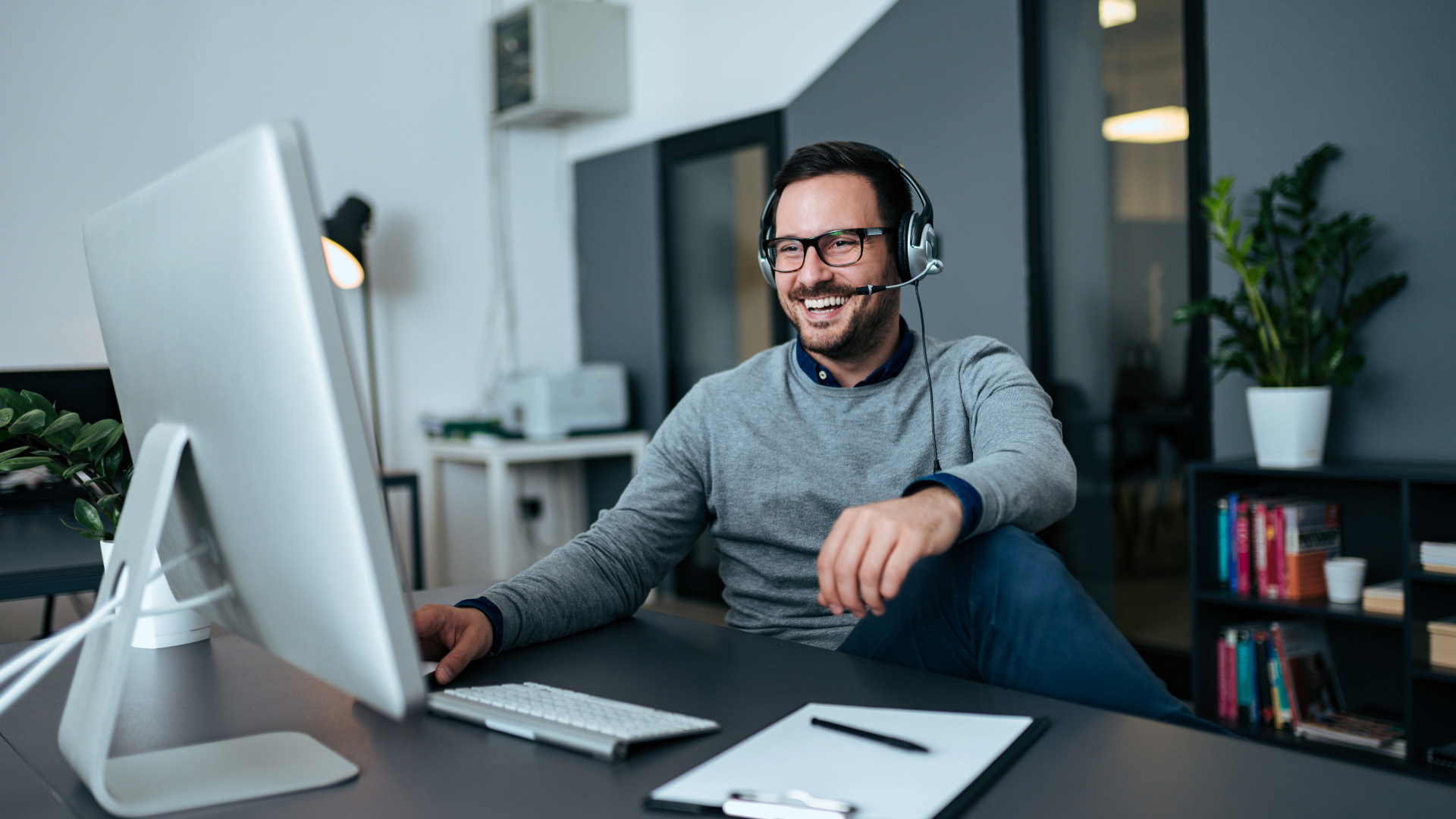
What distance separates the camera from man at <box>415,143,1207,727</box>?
34.2 inches

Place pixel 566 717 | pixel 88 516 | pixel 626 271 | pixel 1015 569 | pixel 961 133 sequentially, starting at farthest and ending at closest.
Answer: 1. pixel 626 271
2. pixel 961 133
3. pixel 88 516
4. pixel 1015 569
5. pixel 566 717

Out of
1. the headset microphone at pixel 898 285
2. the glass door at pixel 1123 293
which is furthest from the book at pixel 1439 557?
the headset microphone at pixel 898 285

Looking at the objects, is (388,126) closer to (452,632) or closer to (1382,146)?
(1382,146)

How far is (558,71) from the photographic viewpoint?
169 inches

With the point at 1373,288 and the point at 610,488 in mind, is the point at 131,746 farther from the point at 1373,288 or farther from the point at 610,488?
the point at 610,488

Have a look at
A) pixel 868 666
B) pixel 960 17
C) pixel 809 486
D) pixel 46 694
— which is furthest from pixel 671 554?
pixel 960 17

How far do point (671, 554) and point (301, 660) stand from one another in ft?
2.48

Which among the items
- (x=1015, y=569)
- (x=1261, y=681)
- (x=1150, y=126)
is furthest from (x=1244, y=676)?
(x=1015, y=569)

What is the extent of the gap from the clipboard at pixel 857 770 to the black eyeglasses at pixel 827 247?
91 centimetres

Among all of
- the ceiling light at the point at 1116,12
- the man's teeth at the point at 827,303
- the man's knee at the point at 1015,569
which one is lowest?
the man's knee at the point at 1015,569

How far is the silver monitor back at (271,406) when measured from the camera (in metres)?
0.54

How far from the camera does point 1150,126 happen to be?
9.62 feet

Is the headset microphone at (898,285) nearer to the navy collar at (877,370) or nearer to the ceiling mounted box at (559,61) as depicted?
the navy collar at (877,370)

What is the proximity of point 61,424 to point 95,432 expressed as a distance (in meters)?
0.03
